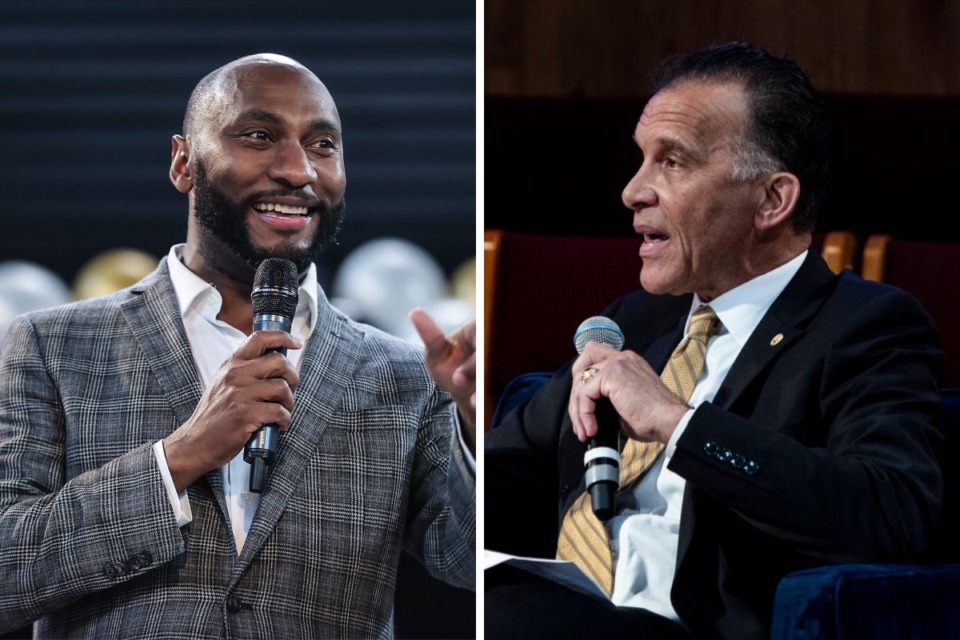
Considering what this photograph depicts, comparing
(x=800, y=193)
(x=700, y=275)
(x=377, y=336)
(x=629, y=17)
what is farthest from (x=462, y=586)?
(x=629, y=17)

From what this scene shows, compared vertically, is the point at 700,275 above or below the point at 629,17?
below

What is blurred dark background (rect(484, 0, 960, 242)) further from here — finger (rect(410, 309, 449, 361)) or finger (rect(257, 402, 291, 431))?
finger (rect(257, 402, 291, 431))

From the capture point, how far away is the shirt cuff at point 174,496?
238 centimetres

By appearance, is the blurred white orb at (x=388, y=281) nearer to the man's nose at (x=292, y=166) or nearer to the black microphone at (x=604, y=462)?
the man's nose at (x=292, y=166)

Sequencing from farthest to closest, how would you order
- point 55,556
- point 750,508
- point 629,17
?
point 629,17
point 55,556
point 750,508

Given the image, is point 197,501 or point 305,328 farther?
point 305,328

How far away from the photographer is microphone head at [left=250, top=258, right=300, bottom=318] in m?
2.43

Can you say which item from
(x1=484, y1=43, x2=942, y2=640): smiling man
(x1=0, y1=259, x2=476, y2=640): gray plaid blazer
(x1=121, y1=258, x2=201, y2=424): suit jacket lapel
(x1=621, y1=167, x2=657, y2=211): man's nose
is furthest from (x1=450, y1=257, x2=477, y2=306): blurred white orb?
(x1=121, y1=258, x2=201, y2=424): suit jacket lapel

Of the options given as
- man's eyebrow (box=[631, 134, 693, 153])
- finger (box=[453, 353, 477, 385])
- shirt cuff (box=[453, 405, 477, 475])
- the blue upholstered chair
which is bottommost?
the blue upholstered chair

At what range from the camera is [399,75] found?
2.69m

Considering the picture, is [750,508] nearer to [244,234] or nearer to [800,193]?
[800,193]

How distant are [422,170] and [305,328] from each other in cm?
43

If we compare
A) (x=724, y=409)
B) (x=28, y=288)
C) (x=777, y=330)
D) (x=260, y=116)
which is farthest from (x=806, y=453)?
(x=28, y=288)

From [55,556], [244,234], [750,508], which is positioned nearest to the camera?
[750,508]
